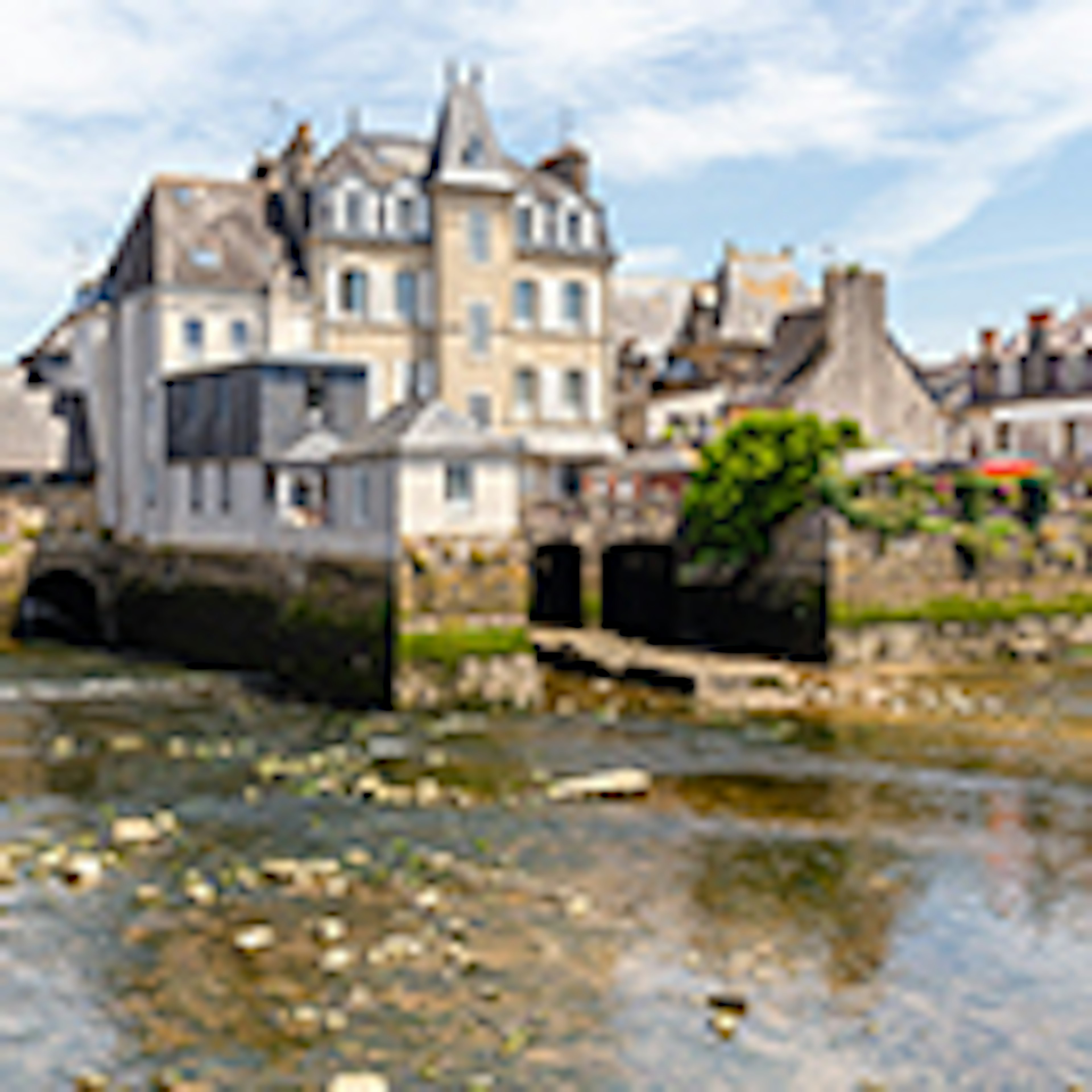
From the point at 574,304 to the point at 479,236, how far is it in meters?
4.28

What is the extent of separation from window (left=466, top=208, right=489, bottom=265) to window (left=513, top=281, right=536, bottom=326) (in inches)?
68.3

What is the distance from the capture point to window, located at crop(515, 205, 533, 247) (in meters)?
46.0

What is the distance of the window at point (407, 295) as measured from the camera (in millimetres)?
44688

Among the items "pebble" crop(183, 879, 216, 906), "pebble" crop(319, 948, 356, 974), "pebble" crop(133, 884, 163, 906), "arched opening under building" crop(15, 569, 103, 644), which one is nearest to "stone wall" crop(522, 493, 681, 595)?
"arched opening under building" crop(15, 569, 103, 644)

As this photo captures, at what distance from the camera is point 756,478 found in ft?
109

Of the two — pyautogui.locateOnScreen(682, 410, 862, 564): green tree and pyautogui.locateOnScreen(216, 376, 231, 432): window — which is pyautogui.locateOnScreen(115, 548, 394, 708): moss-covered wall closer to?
pyautogui.locateOnScreen(216, 376, 231, 432): window

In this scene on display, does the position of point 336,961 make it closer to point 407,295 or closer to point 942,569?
point 942,569

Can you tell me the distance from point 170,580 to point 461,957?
2612 centimetres

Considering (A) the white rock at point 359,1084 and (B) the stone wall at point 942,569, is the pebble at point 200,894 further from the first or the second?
(B) the stone wall at point 942,569

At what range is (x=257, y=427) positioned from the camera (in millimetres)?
33438

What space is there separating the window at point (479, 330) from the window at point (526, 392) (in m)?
1.62

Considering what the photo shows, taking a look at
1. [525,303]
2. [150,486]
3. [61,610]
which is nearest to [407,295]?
[525,303]

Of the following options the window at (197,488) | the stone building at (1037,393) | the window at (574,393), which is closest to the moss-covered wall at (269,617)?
the window at (197,488)

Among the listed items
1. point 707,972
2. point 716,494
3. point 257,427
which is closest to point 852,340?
point 716,494
